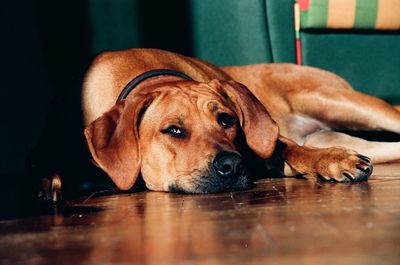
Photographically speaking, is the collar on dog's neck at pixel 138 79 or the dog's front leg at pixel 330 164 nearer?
the dog's front leg at pixel 330 164

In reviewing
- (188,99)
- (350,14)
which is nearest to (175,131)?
(188,99)

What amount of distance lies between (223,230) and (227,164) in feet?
2.99

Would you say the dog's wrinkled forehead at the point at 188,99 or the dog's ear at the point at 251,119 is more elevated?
the dog's wrinkled forehead at the point at 188,99

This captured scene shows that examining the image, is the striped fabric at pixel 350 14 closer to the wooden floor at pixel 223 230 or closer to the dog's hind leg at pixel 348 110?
the dog's hind leg at pixel 348 110

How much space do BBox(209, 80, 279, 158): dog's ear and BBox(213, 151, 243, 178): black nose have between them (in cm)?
59

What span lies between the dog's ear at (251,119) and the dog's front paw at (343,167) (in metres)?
0.38

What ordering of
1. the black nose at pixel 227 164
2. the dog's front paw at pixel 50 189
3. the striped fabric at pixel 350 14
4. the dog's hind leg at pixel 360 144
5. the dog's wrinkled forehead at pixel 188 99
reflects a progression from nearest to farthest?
the black nose at pixel 227 164 → the dog's front paw at pixel 50 189 → the dog's wrinkled forehead at pixel 188 99 → the dog's hind leg at pixel 360 144 → the striped fabric at pixel 350 14

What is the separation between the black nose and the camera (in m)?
2.54

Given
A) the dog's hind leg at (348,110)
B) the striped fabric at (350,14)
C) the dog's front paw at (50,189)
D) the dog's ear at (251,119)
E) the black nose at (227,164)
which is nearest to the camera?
the black nose at (227,164)

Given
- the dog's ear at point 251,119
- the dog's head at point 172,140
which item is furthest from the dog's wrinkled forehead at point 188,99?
the dog's ear at point 251,119

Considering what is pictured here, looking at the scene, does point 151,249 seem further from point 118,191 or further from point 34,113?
point 34,113

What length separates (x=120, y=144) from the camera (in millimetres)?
2848

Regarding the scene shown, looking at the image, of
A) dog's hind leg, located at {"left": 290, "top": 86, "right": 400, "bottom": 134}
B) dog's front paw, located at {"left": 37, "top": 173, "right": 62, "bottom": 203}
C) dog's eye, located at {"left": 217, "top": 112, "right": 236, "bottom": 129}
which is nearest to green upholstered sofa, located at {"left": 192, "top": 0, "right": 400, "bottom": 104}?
dog's hind leg, located at {"left": 290, "top": 86, "right": 400, "bottom": 134}

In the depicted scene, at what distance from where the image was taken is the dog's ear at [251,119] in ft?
10.3
